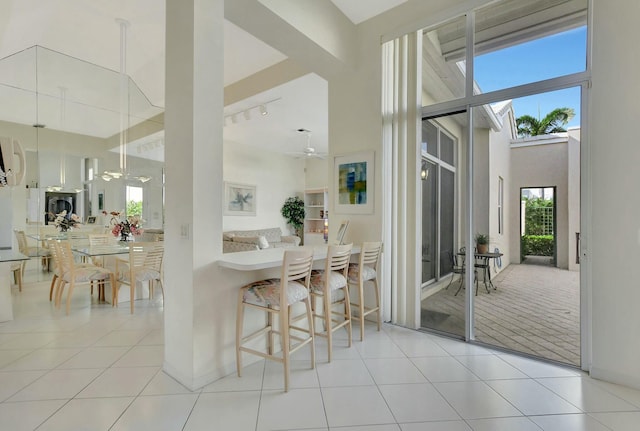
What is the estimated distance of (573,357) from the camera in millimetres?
2576

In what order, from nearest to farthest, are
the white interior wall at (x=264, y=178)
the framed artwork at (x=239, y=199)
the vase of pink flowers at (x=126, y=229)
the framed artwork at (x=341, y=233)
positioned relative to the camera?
1. the framed artwork at (x=341, y=233)
2. the vase of pink flowers at (x=126, y=229)
3. the framed artwork at (x=239, y=199)
4. the white interior wall at (x=264, y=178)

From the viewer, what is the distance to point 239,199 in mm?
7684

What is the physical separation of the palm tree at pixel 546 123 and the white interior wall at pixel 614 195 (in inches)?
9.1

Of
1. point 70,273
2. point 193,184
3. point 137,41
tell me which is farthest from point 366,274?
point 137,41

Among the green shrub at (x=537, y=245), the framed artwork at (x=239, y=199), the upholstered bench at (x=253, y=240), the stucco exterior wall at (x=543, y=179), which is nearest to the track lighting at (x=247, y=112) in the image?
the framed artwork at (x=239, y=199)

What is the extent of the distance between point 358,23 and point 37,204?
207 inches

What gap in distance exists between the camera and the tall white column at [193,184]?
2.10 m

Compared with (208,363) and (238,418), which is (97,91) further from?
(238,418)

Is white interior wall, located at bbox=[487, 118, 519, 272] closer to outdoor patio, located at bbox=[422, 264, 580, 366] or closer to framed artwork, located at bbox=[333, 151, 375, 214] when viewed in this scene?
outdoor patio, located at bbox=[422, 264, 580, 366]

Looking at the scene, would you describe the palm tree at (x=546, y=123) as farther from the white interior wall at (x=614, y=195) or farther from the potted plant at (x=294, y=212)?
the potted plant at (x=294, y=212)

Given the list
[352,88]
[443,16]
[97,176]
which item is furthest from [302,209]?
[443,16]

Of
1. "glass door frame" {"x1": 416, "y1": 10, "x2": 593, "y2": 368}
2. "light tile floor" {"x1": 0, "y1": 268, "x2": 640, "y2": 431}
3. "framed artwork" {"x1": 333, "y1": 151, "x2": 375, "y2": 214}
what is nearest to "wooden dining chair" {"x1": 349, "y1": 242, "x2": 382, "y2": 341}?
"light tile floor" {"x1": 0, "y1": 268, "x2": 640, "y2": 431}

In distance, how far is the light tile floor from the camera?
1.76 m

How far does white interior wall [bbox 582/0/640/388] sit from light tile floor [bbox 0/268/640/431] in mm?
320
